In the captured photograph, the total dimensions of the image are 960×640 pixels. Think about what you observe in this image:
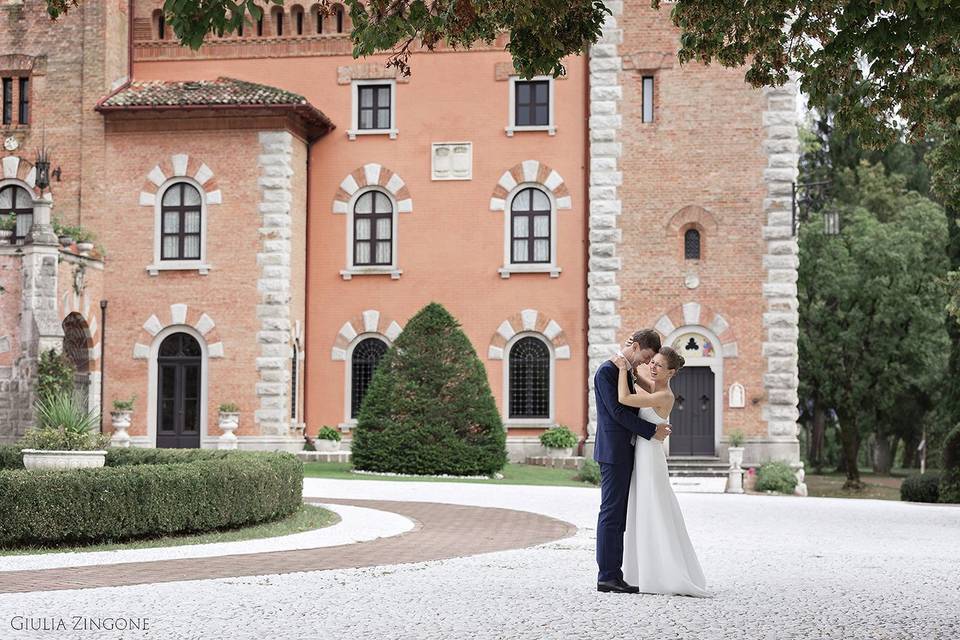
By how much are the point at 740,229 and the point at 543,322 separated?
197 inches

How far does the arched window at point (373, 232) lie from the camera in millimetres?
32344

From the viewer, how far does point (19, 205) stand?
1272 inches

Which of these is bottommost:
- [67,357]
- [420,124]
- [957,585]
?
[957,585]

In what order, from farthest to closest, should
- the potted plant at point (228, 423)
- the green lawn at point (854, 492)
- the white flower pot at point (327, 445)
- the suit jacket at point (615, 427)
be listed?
the green lawn at point (854, 492)
the white flower pot at point (327, 445)
the potted plant at point (228, 423)
the suit jacket at point (615, 427)

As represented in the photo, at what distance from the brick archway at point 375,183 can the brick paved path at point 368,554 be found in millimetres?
14431

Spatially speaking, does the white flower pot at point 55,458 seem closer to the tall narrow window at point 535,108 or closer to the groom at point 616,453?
the groom at point 616,453

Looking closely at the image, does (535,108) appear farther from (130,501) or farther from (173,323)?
(130,501)

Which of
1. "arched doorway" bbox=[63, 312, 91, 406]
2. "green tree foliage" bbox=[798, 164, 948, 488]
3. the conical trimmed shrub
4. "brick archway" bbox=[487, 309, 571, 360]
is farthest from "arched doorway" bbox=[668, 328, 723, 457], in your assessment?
"arched doorway" bbox=[63, 312, 91, 406]

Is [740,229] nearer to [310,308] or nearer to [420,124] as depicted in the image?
[420,124]

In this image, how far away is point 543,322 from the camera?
31469 mm

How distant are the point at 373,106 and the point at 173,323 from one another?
708cm

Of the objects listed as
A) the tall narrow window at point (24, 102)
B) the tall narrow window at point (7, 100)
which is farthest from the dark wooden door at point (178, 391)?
the tall narrow window at point (7, 100)

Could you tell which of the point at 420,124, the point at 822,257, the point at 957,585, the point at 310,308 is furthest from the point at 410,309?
the point at 957,585

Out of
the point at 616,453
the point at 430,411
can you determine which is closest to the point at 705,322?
the point at 430,411
